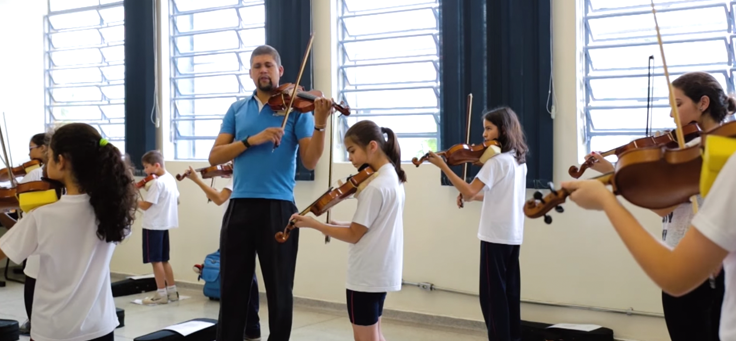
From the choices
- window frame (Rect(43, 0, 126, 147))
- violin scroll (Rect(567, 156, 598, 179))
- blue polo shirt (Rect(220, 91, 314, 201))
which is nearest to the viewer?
blue polo shirt (Rect(220, 91, 314, 201))

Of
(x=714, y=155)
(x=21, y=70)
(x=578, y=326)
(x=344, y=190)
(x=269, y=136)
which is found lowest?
(x=578, y=326)

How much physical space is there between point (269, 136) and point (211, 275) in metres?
2.69

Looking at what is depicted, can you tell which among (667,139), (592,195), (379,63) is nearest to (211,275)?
(379,63)

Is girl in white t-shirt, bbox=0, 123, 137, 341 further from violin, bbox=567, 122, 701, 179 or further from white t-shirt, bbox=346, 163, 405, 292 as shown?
violin, bbox=567, 122, 701, 179

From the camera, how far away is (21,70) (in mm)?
6984

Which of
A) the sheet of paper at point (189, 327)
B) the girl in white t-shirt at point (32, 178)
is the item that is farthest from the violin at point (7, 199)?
the sheet of paper at point (189, 327)

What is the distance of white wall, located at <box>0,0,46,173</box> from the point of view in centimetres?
691

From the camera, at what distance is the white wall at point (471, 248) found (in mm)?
3960

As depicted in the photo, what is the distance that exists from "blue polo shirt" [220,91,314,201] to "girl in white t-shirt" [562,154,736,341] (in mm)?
1879

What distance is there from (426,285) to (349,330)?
584mm

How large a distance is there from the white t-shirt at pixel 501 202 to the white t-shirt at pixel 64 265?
6.39 ft

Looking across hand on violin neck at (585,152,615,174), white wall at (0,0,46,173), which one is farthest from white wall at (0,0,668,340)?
white wall at (0,0,46,173)

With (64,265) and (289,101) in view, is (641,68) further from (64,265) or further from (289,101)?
(64,265)

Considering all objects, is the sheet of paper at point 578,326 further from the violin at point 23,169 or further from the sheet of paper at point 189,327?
the violin at point 23,169
